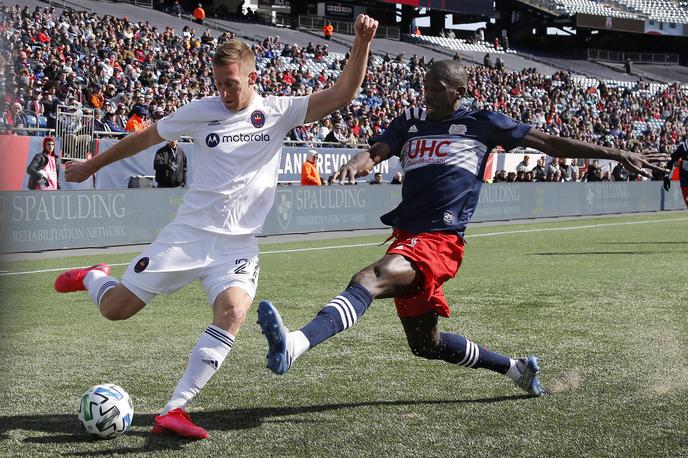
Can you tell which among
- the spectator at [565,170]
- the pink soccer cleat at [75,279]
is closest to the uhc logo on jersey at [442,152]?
the pink soccer cleat at [75,279]

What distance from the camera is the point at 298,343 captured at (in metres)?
4.21

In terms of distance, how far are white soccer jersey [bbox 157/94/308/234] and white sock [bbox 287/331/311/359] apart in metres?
0.77

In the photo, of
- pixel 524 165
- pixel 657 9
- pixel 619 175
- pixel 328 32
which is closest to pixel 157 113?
pixel 524 165

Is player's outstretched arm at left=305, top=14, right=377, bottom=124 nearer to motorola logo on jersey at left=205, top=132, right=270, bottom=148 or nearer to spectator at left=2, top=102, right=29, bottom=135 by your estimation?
motorola logo on jersey at left=205, top=132, right=270, bottom=148

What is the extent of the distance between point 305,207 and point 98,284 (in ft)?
54.5

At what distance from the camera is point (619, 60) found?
65188 mm

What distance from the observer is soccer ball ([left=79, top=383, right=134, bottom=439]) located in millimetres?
4477

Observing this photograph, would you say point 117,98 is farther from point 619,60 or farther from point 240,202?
point 619,60

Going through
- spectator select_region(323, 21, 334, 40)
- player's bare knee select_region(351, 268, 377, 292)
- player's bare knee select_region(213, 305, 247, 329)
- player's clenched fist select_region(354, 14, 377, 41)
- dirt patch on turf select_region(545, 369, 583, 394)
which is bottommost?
spectator select_region(323, 21, 334, 40)

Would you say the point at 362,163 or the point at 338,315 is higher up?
the point at 362,163

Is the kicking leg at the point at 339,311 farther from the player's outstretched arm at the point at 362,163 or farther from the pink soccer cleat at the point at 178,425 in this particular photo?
the pink soccer cleat at the point at 178,425

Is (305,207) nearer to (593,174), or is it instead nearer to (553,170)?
(553,170)

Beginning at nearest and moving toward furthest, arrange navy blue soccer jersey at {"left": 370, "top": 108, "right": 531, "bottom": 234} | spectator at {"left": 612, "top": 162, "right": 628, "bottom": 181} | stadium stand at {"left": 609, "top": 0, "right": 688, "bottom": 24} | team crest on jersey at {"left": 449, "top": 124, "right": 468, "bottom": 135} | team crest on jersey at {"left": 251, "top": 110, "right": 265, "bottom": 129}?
1. team crest on jersey at {"left": 251, "top": 110, "right": 265, "bottom": 129}
2. navy blue soccer jersey at {"left": 370, "top": 108, "right": 531, "bottom": 234}
3. team crest on jersey at {"left": 449, "top": 124, "right": 468, "bottom": 135}
4. spectator at {"left": 612, "top": 162, "right": 628, "bottom": 181}
5. stadium stand at {"left": 609, "top": 0, "right": 688, "bottom": 24}

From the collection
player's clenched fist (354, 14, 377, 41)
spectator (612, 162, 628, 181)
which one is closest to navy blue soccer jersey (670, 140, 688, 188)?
player's clenched fist (354, 14, 377, 41)
